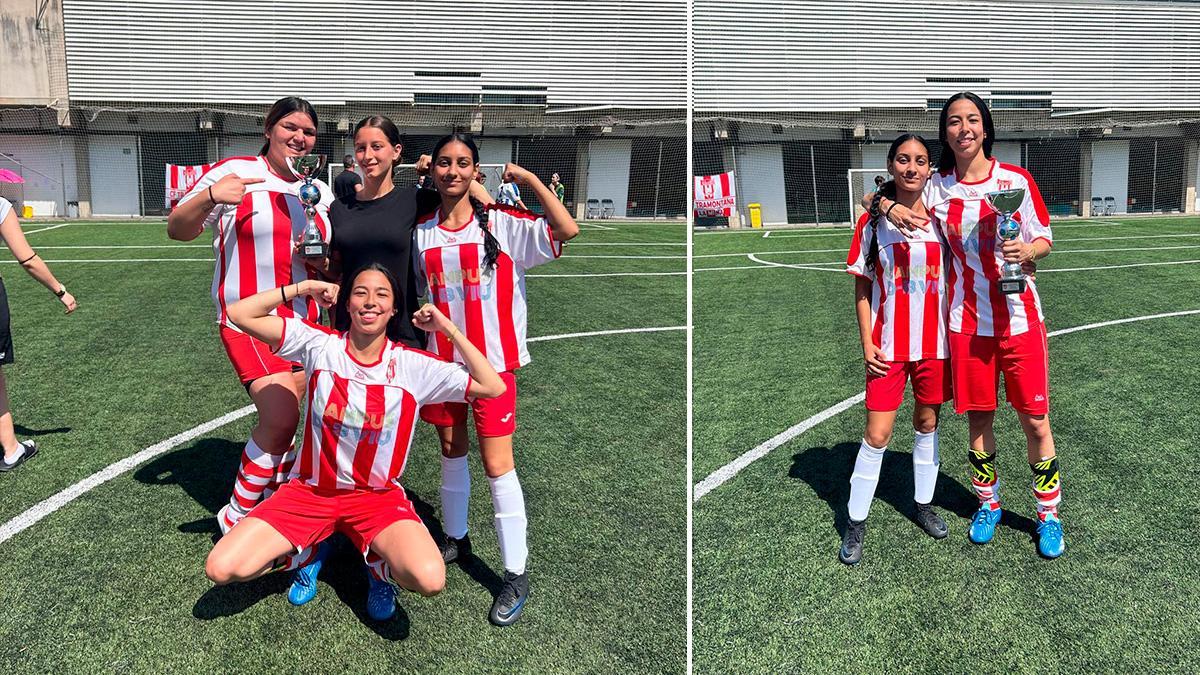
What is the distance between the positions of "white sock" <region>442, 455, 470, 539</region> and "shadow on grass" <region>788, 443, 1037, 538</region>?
173 cm

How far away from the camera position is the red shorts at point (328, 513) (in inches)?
123

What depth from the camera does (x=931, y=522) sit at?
12.7 ft

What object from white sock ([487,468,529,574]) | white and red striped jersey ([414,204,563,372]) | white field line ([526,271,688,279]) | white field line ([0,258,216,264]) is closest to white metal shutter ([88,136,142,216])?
white field line ([0,258,216,264])

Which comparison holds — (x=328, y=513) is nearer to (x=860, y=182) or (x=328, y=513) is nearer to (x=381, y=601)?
(x=381, y=601)

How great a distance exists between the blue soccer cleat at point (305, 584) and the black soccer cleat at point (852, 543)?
221cm

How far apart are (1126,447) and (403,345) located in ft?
13.2

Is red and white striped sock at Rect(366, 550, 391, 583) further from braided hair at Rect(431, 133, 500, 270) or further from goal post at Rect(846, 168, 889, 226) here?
goal post at Rect(846, 168, 889, 226)

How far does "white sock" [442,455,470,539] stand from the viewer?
Answer: 3.52 meters

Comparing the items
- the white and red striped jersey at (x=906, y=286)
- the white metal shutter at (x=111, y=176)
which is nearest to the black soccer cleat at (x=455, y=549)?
the white and red striped jersey at (x=906, y=286)

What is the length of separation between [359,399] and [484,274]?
0.66m

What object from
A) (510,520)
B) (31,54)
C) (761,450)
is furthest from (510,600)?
(31,54)

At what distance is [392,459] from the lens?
3180 mm

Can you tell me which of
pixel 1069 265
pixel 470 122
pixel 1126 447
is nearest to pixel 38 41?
pixel 470 122

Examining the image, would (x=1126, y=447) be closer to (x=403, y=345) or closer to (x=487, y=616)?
(x=487, y=616)
